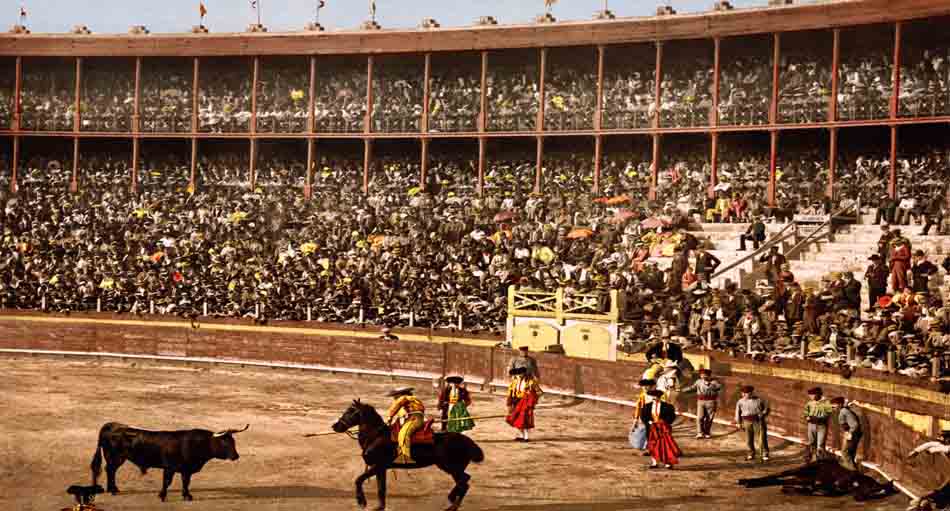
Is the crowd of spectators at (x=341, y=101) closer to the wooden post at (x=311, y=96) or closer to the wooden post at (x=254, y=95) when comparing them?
the wooden post at (x=311, y=96)

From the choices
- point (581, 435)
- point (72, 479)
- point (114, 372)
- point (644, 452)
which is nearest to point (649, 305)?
point (581, 435)

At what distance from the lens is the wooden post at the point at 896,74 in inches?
1398

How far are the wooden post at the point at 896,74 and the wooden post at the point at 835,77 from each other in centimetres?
155

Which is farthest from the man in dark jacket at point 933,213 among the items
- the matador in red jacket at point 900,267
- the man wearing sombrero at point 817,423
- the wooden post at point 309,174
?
the wooden post at point 309,174

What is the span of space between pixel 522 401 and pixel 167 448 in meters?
7.31

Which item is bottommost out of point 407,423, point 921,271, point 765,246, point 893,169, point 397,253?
point 407,423

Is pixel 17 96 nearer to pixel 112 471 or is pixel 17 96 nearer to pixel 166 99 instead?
pixel 166 99

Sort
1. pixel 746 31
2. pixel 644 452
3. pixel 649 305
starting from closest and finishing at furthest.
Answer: pixel 644 452 → pixel 649 305 → pixel 746 31

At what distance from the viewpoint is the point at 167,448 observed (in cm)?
1470

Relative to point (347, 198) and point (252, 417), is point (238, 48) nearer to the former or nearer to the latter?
point (347, 198)

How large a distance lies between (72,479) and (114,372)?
591 inches

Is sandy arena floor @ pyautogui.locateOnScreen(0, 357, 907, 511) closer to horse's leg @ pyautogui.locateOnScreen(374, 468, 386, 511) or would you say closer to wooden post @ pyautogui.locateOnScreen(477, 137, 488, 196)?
horse's leg @ pyautogui.locateOnScreen(374, 468, 386, 511)

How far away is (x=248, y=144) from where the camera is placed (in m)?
47.7

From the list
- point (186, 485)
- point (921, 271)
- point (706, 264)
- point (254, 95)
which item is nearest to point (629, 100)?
point (706, 264)
